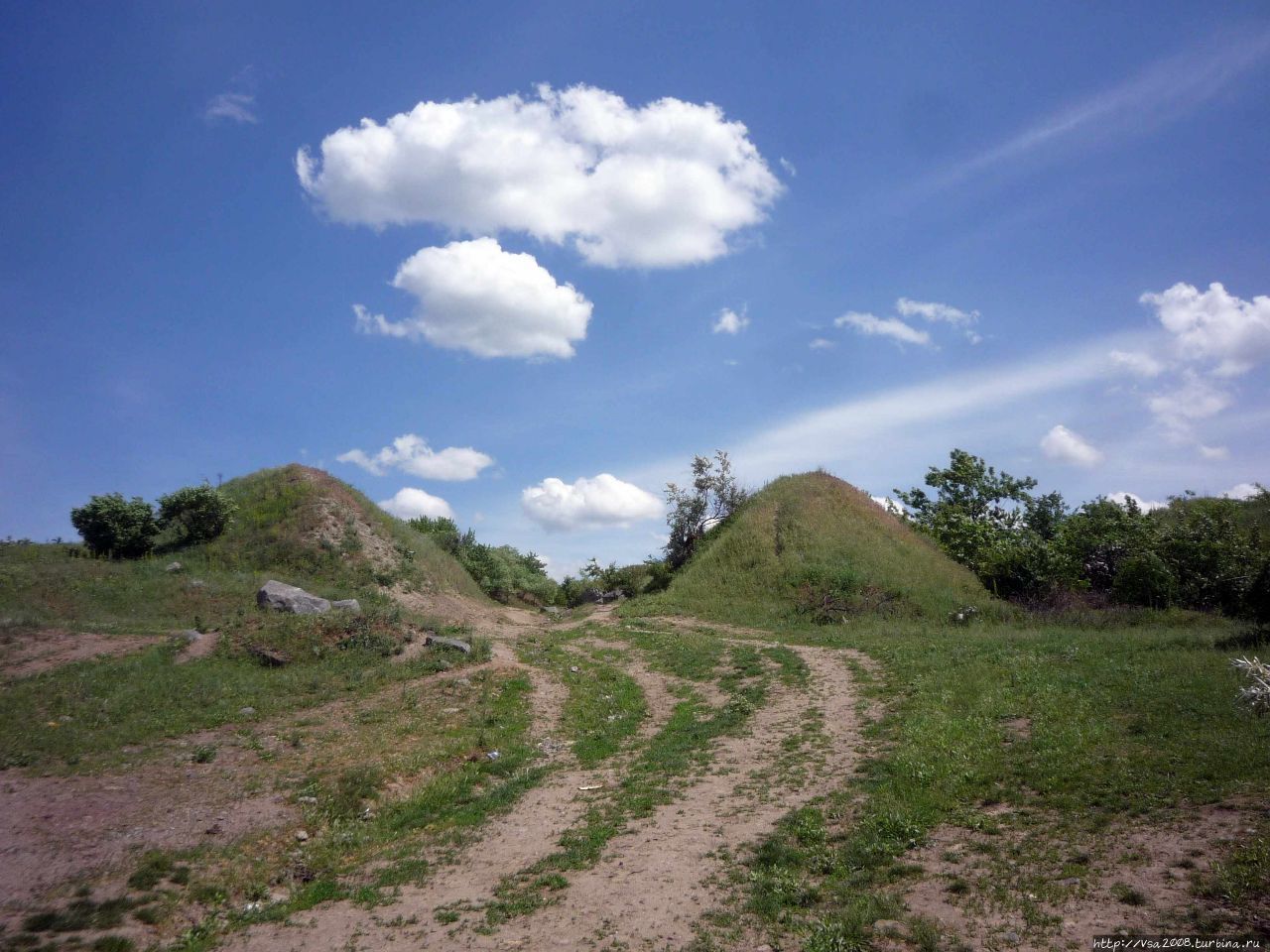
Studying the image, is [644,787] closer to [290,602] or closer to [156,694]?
[156,694]

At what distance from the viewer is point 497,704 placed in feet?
49.2

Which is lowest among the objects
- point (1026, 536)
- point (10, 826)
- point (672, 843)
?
point (672, 843)

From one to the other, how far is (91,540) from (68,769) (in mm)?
20344

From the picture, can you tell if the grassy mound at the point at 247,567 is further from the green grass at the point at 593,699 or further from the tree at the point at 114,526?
the green grass at the point at 593,699

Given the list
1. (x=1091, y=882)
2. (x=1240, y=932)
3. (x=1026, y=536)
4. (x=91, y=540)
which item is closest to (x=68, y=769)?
(x=1091, y=882)

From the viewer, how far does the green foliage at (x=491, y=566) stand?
4278cm

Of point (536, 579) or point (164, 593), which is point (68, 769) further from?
point (536, 579)

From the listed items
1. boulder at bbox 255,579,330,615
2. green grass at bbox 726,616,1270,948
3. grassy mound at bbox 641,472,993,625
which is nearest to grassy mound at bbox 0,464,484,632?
boulder at bbox 255,579,330,615

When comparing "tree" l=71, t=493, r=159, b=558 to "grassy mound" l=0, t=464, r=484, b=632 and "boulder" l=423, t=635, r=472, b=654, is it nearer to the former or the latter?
"grassy mound" l=0, t=464, r=484, b=632

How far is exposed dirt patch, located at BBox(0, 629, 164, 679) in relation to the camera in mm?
14883

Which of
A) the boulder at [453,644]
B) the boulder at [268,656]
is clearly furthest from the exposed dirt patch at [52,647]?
the boulder at [453,644]

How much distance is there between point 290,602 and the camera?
20.3 m

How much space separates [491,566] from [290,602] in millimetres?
23358

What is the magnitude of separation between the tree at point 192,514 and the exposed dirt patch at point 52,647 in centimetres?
1137
